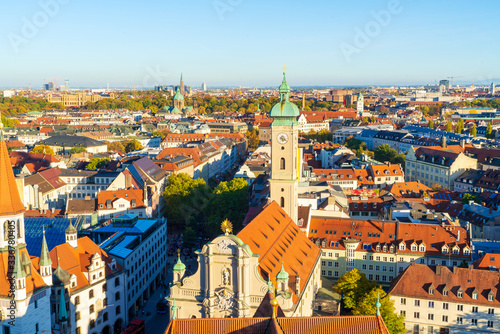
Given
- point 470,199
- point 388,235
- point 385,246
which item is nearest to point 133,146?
point 470,199

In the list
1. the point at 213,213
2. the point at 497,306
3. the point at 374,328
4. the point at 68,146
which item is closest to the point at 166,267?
the point at 213,213

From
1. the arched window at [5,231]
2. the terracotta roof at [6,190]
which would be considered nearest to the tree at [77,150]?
the terracotta roof at [6,190]

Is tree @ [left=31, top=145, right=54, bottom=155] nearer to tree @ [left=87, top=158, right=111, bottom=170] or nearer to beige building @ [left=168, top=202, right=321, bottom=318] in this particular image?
tree @ [left=87, top=158, right=111, bottom=170]

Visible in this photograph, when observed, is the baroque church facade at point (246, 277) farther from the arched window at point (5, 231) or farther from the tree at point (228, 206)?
the tree at point (228, 206)

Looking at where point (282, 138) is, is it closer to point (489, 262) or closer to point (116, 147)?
point (489, 262)

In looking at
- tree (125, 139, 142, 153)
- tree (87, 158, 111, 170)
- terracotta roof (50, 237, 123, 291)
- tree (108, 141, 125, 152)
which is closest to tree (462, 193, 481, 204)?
terracotta roof (50, 237, 123, 291)
